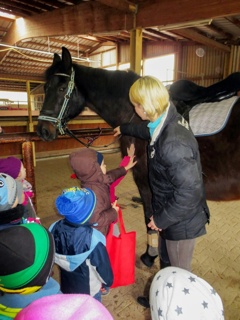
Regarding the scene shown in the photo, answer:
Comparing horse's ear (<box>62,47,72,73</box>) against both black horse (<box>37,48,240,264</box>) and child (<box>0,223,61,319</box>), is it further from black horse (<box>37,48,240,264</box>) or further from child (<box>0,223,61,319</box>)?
child (<box>0,223,61,319</box>)

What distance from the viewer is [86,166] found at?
158 cm

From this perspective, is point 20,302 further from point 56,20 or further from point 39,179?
point 56,20

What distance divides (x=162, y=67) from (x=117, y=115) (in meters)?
12.8

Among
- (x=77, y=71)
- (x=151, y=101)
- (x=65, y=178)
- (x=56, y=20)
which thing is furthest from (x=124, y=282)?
(x=56, y=20)

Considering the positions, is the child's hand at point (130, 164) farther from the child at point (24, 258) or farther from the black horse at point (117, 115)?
the child at point (24, 258)

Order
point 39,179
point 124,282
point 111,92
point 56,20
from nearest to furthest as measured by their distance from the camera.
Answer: point 124,282
point 111,92
point 39,179
point 56,20

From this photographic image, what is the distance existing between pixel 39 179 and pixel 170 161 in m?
4.53

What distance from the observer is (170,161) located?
3.65 ft

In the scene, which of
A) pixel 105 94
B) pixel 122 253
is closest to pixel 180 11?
pixel 105 94

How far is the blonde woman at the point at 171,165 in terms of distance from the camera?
1.11m

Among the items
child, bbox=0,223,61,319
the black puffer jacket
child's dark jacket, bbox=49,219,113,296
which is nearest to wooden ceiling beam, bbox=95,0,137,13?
the black puffer jacket

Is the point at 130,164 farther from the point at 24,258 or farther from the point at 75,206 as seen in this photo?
the point at 24,258

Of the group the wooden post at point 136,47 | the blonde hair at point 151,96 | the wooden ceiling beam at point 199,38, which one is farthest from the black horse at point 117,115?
the wooden ceiling beam at point 199,38

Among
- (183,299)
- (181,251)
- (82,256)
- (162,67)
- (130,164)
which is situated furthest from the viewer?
(162,67)
